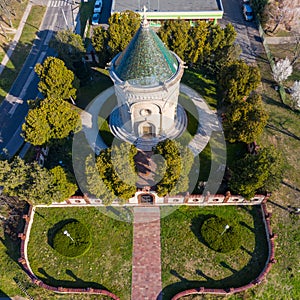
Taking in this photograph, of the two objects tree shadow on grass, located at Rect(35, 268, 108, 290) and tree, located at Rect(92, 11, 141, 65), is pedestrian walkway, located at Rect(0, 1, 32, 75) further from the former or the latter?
tree shadow on grass, located at Rect(35, 268, 108, 290)

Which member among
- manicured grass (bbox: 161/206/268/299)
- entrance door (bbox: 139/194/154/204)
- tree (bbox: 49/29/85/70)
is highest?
tree (bbox: 49/29/85/70)

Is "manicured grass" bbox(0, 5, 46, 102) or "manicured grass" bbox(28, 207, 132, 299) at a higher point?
"manicured grass" bbox(0, 5, 46, 102)

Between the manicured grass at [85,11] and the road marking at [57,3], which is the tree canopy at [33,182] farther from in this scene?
the road marking at [57,3]

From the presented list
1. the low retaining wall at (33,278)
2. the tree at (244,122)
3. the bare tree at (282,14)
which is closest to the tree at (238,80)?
the tree at (244,122)

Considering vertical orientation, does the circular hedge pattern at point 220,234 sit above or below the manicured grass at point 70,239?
above

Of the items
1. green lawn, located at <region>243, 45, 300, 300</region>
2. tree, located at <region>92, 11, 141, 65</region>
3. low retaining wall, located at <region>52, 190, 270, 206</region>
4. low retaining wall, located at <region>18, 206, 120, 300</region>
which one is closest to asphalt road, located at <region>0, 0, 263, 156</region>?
green lawn, located at <region>243, 45, 300, 300</region>

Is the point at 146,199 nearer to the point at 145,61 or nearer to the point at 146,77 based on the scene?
the point at 146,77
